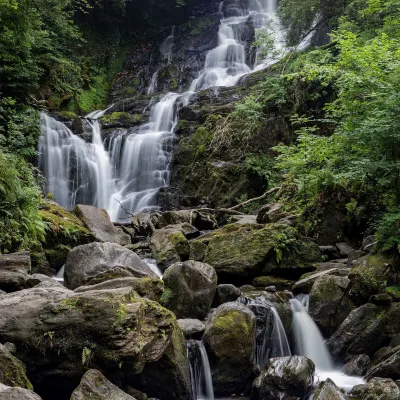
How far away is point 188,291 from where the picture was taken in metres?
7.37

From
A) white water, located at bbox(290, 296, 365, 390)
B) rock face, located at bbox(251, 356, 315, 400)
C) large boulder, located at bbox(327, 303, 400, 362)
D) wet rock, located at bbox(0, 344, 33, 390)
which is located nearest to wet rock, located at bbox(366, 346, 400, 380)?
large boulder, located at bbox(327, 303, 400, 362)

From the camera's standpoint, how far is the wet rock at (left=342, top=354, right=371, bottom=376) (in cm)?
662

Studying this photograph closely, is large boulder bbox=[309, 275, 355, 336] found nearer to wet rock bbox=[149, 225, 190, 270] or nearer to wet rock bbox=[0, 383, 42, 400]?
wet rock bbox=[149, 225, 190, 270]

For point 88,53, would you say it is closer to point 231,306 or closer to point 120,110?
point 120,110

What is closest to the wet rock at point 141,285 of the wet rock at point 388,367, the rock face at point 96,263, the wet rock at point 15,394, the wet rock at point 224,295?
the rock face at point 96,263

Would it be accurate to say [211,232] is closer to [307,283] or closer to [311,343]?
[307,283]

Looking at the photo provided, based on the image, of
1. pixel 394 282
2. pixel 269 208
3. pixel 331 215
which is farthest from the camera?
pixel 269 208

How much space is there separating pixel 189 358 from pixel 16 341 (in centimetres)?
243

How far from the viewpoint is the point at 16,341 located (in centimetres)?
485

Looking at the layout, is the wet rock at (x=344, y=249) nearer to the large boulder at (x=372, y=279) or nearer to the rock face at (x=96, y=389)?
the large boulder at (x=372, y=279)

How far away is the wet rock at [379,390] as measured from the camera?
5191 millimetres

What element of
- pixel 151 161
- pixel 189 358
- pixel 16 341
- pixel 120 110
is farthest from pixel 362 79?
pixel 120 110

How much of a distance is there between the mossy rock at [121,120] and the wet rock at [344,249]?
13710mm

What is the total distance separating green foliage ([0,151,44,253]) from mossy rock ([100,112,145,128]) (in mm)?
11860
